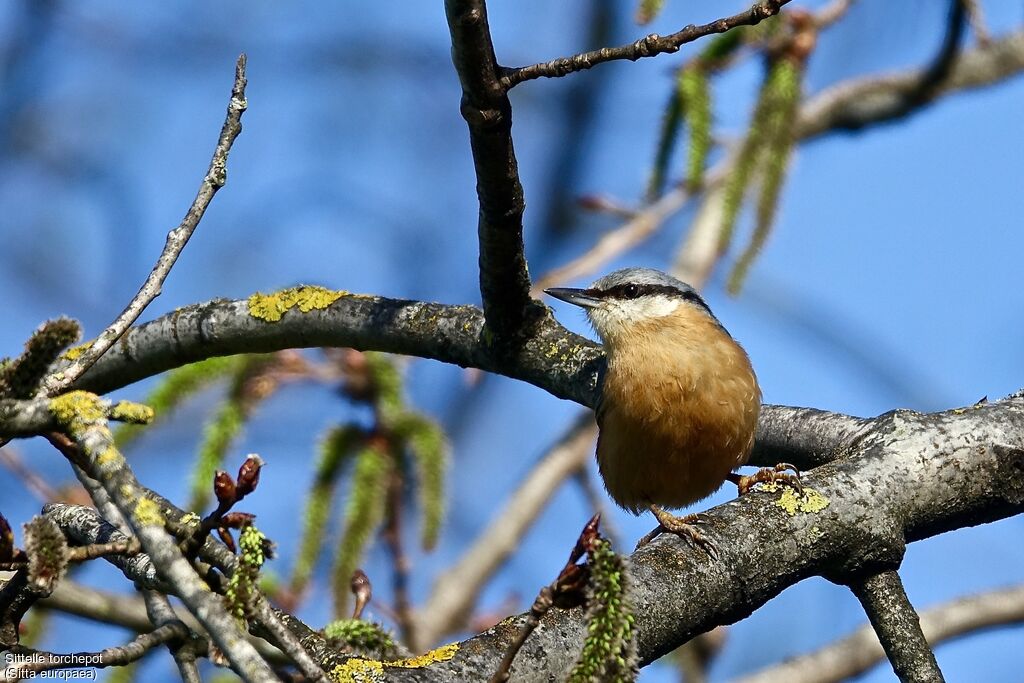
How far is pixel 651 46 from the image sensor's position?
6.80 feet

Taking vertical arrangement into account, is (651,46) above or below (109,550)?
above

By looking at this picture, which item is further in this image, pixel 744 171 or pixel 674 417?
pixel 744 171

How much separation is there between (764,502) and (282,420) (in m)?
5.62

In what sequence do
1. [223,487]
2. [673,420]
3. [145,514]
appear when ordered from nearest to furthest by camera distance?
[145,514] → [223,487] → [673,420]

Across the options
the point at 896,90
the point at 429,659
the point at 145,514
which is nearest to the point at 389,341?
the point at 429,659

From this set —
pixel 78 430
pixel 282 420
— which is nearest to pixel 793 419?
pixel 78 430

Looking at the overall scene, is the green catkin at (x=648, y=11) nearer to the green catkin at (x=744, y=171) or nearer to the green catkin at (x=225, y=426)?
the green catkin at (x=744, y=171)

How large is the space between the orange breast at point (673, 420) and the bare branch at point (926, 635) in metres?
0.95

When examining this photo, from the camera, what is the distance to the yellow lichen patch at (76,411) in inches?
61.3

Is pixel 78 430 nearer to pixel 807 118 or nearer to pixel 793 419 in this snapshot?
pixel 793 419

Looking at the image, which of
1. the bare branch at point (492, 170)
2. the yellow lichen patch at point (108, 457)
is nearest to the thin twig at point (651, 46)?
the bare branch at point (492, 170)

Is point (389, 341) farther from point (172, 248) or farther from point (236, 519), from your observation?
point (236, 519)

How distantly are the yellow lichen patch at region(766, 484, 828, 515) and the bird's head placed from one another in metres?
1.38

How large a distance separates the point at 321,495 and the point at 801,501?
167 centimetres
